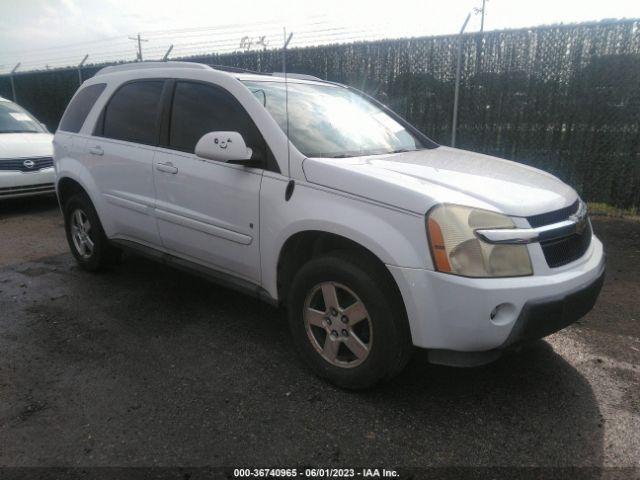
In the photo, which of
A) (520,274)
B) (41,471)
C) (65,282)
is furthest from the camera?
(65,282)

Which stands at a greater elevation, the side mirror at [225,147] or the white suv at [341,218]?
the side mirror at [225,147]

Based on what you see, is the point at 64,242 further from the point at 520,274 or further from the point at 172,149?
the point at 520,274

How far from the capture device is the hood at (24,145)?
24.7 ft

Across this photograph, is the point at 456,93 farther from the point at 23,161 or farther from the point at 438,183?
the point at 23,161

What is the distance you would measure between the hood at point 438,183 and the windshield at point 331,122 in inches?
7.4

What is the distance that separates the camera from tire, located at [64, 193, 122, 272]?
4527mm

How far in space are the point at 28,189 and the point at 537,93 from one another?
24.1 ft

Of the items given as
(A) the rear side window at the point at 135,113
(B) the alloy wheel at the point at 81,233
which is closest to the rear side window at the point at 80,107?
(A) the rear side window at the point at 135,113

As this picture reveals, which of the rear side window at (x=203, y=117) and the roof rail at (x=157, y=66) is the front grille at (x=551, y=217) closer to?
the rear side window at (x=203, y=117)

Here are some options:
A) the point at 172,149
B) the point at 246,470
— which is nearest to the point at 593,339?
the point at 246,470

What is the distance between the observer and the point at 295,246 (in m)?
2.95

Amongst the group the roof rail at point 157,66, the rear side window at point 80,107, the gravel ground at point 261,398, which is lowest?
the gravel ground at point 261,398

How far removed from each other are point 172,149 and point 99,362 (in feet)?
4.96

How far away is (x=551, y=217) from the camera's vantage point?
256 cm
